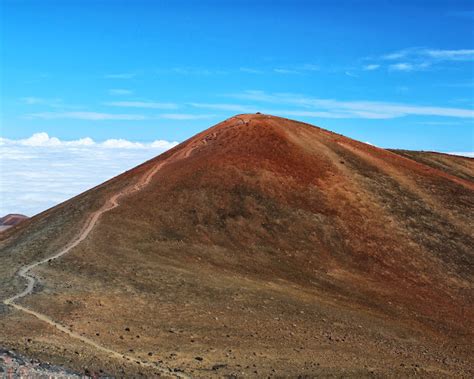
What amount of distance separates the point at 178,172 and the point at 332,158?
15.4 metres

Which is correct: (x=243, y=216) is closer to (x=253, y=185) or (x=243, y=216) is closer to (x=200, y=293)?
(x=253, y=185)

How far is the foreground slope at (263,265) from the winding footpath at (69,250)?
1.28ft

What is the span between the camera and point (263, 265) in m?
35.6

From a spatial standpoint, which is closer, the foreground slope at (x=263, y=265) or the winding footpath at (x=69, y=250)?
the winding footpath at (x=69, y=250)

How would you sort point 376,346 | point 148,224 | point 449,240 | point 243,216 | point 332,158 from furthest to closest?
point 332,158, point 449,240, point 243,216, point 148,224, point 376,346

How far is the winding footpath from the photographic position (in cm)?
1989

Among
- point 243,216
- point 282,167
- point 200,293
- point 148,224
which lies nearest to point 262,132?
point 282,167

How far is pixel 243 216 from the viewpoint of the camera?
41281mm

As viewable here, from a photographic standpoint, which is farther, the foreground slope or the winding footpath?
the foreground slope

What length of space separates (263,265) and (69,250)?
12310mm

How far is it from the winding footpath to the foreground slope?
390 mm

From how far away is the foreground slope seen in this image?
2245 cm

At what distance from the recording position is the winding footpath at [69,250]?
19894mm

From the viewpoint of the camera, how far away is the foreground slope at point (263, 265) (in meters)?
22.5
